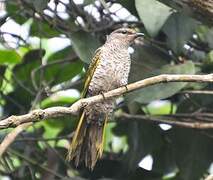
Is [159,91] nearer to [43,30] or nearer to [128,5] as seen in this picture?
[128,5]

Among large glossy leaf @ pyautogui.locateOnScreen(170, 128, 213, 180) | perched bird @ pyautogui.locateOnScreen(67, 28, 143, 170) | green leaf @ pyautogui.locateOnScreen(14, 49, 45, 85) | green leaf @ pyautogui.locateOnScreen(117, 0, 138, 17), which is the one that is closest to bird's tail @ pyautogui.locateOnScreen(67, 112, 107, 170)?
perched bird @ pyautogui.locateOnScreen(67, 28, 143, 170)

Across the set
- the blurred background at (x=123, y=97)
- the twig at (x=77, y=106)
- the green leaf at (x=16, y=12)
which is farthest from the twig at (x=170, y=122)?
the green leaf at (x=16, y=12)

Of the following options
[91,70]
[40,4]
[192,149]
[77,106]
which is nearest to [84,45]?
[91,70]

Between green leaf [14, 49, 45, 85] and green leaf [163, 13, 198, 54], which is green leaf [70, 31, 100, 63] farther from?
green leaf [14, 49, 45, 85]

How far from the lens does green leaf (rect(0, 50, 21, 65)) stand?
5414 mm

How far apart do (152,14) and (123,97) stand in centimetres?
60

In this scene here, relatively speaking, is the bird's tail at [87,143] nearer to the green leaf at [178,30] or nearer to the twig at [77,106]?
the twig at [77,106]

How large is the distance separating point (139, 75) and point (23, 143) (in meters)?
0.96

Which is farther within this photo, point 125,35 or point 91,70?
point 125,35

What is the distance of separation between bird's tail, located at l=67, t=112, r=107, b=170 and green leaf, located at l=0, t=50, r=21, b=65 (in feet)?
3.05

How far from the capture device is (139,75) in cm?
504

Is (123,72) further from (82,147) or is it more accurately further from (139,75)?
(82,147)

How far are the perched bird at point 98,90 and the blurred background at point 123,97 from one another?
3.9 inches

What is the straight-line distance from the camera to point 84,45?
16.1 ft
